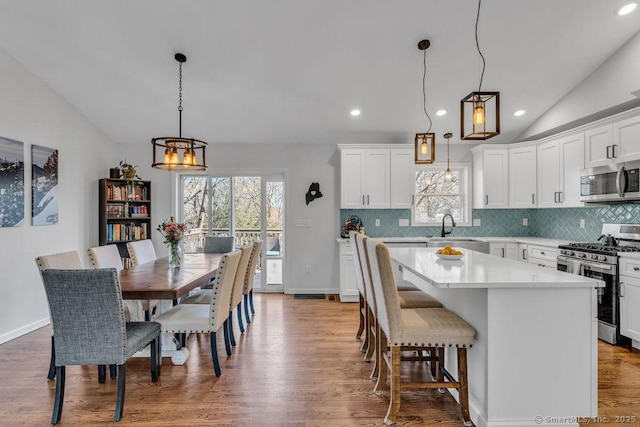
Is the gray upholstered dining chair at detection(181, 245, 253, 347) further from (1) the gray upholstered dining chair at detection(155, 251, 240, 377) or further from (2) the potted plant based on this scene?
(2) the potted plant

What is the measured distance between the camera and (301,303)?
4949 millimetres

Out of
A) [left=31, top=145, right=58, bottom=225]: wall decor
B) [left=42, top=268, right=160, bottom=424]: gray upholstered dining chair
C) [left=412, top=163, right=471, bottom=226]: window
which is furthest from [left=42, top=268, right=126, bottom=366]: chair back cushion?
[left=412, top=163, right=471, bottom=226]: window

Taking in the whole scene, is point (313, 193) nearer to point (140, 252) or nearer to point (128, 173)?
point (140, 252)

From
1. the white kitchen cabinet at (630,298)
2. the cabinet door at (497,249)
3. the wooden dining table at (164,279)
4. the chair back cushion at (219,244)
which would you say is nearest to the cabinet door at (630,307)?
the white kitchen cabinet at (630,298)

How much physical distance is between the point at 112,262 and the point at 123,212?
198cm

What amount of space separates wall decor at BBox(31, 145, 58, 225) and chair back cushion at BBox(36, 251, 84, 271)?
1.46m

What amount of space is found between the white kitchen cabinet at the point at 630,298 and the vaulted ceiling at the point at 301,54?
2200 millimetres

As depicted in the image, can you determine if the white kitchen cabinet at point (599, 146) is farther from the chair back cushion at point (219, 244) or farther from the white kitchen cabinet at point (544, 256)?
the chair back cushion at point (219, 244)

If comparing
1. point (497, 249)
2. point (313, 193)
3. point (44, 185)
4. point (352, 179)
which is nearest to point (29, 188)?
point (44, 185)

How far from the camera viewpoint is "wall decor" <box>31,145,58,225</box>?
12.8 ft

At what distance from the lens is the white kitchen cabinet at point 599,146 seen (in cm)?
367

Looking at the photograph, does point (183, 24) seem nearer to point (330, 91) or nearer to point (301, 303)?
point (330, 91)

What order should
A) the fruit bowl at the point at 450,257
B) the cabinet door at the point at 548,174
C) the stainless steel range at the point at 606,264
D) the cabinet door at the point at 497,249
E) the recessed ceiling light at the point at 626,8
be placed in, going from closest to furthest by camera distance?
1. the fruit bowl at the point at 450,257
2. the recessed ceiling light at the point at 626,8
3. the stainless steel range at the point at 606,264
4. the cabinet door at the point at 548,174
5. the cabinet door at the point at 497,249

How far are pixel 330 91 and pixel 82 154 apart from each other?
11.4ft
